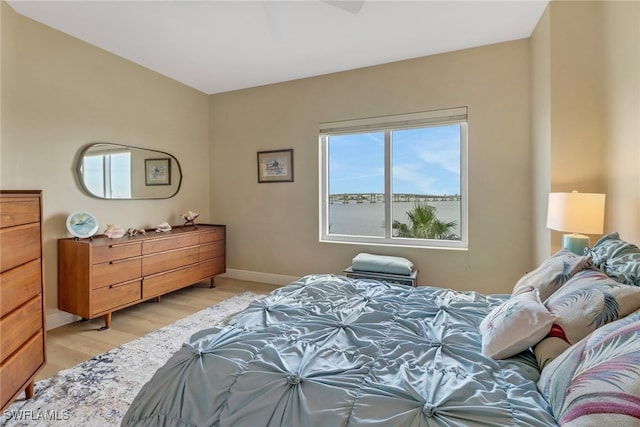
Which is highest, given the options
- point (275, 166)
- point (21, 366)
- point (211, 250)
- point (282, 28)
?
point (282, 28)

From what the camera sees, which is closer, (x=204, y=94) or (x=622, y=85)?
(x=622, y=85)

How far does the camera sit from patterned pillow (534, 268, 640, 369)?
3.27ft

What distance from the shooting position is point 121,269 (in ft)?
9.16

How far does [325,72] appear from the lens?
369 centimetres

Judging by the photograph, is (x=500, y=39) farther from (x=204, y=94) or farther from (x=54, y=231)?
(x=54, y=231)

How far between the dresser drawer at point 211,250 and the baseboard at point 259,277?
1.56 feet

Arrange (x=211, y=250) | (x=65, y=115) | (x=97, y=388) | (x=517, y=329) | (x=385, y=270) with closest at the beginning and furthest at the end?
(x=517, y=329)
(x=97, y=388)
(x=65, y=115)
(x=385, y=270)
(x=211, y=250)

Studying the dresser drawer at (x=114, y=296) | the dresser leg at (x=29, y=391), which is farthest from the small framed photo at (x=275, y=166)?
the dresser leg at (x=29, y=391)

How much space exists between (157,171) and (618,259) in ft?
→ 13.8

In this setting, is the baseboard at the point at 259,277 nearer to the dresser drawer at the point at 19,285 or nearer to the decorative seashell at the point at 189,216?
the decorative seashell at the point at 189,216

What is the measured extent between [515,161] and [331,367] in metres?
2.94

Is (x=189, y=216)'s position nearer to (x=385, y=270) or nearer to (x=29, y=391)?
(x=29, y=391)

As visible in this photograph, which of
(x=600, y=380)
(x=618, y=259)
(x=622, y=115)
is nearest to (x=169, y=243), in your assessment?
(x=600, y=380)

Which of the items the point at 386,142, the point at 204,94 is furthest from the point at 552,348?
the point at 204,94
